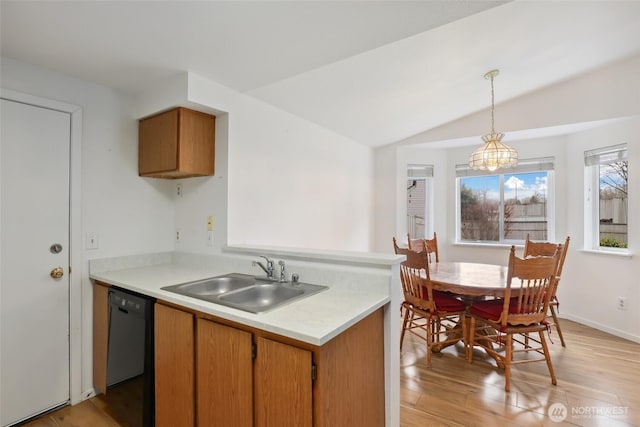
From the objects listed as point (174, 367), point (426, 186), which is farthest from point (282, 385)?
point (426, 186)

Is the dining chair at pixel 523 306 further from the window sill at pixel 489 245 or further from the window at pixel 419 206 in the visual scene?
the window at pixel 419 206

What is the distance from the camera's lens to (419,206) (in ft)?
15.7

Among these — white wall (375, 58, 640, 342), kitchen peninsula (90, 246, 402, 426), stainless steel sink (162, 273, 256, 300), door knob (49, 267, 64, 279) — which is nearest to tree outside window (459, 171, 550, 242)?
white wall (375, 58, 640, 342)

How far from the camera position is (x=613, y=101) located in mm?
3145

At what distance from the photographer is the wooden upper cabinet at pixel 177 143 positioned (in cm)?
214

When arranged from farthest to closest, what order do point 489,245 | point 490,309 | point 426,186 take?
1. point 426,186
2. point 489,245
3. point 490,309

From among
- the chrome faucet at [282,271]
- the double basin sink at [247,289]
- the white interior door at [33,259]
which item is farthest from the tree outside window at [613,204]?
the white interior door at [33,259]

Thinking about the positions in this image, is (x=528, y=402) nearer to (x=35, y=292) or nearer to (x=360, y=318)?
(x=360, y=318)

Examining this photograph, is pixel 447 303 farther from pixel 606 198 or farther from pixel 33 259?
pixel 33 259

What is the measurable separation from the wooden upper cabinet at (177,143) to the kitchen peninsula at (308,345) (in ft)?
2.64

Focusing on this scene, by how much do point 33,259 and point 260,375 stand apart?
1749 millimetres

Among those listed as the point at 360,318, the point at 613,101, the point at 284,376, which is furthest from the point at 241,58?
the point at 613,101

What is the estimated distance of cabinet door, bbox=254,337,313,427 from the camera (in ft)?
3.69

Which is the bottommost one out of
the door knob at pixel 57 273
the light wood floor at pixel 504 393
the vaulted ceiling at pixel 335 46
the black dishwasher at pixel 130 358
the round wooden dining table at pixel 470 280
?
the light wood floor at pixel 504 393
